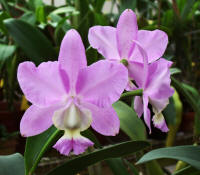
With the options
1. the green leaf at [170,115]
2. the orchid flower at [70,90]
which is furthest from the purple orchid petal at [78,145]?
the green leaf at [170,115]

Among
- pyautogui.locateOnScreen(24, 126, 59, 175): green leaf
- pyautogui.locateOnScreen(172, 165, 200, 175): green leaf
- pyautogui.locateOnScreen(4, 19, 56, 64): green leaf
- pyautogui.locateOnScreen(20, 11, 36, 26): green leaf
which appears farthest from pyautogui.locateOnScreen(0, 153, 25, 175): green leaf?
pyautogui.locateOnScreen(20, 11, 36, 26): green leaf

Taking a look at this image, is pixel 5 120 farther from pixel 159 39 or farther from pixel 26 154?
pixel 159 39

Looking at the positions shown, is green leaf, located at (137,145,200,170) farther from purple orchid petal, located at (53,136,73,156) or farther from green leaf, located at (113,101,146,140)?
green leaf, located at (113,101,146,140)

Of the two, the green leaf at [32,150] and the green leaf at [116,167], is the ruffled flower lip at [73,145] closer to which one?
the green leaf at [32,150]

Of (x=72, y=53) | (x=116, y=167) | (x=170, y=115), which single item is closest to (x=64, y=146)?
(x=72, y=53)

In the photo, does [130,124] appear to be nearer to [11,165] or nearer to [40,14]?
[11,165]

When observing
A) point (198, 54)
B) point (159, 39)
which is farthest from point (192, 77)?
point (159, 39)
